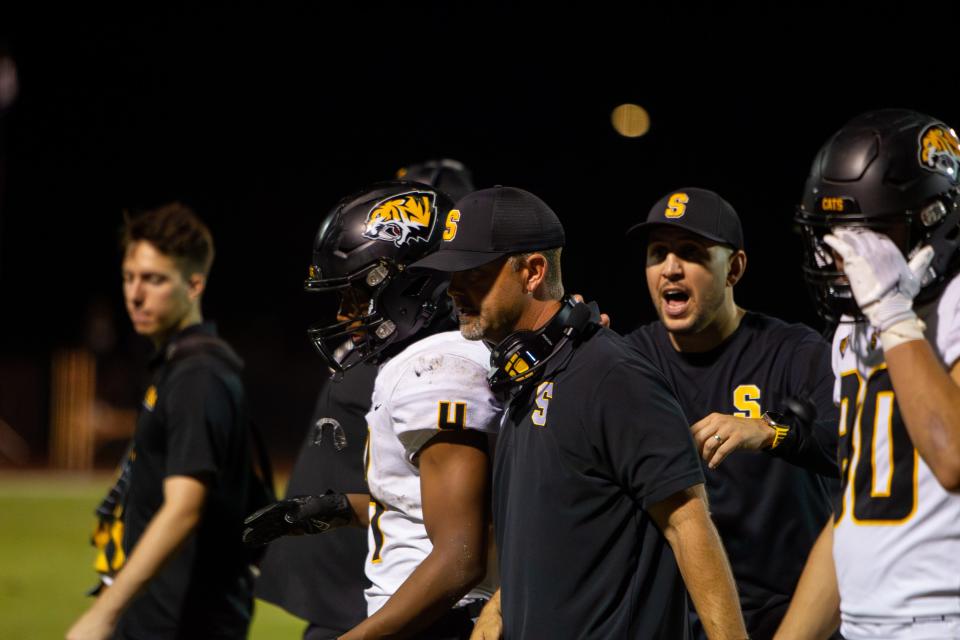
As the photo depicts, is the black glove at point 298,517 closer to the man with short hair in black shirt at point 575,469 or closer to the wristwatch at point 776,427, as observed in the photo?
the man with short hair in black shirt at point 575,469

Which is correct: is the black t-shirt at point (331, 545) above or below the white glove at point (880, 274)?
below

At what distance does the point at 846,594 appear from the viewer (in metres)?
2.53

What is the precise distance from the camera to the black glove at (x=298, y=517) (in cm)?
352

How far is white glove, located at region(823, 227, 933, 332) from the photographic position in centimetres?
235

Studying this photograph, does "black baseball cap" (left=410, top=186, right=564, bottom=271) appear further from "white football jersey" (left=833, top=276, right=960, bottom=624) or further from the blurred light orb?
the blurred light orb

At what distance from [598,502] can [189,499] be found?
2216mm

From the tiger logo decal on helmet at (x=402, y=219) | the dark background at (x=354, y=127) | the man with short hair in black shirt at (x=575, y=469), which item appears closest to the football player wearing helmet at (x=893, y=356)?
the man with short hair in black shirt at (x=575, y=469)

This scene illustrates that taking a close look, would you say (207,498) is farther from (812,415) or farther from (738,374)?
(812,415)

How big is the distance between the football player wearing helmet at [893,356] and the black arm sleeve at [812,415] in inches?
17.4

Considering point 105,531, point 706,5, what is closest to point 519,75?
point 706,5

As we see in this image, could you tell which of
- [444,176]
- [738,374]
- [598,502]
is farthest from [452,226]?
[444,176]

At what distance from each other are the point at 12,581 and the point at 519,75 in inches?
729

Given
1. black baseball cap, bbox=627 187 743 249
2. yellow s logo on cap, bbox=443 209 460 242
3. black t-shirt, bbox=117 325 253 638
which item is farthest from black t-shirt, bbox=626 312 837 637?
black t-shirt, bbox=117 325 253 638

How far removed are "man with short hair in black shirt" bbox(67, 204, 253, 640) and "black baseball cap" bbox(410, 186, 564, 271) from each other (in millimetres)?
1921
